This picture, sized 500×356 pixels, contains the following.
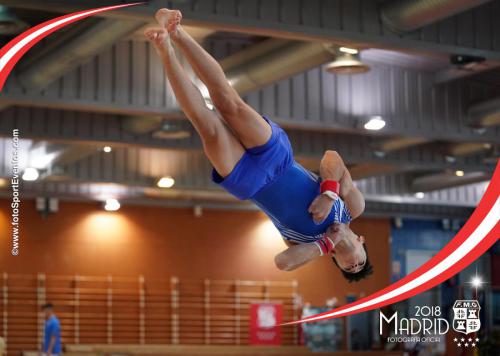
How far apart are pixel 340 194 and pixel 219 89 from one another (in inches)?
50.4

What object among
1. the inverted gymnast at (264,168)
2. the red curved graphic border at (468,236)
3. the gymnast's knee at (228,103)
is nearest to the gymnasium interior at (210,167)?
the red curved graphic border at (468,236)

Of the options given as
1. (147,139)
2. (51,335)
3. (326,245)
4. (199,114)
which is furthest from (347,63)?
(51,335)

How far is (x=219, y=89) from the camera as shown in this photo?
5.91 meters

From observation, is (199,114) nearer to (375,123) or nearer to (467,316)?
(375,123)

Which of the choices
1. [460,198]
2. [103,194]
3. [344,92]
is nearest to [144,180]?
[103,194]

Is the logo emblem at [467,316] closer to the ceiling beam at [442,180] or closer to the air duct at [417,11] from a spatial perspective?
the air duct at [417,11]

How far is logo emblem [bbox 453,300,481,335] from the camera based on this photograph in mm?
14016

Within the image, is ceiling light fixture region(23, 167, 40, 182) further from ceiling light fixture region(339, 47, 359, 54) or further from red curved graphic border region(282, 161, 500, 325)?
red curved graphic border region(282, 161, 500, 325)

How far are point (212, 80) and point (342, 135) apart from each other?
11.4 metres

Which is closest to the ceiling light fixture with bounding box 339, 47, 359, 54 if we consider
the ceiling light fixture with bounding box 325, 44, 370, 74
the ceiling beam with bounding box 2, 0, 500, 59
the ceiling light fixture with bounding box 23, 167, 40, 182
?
the ceiling light fixture with bounding box 325, 44, 370, 74


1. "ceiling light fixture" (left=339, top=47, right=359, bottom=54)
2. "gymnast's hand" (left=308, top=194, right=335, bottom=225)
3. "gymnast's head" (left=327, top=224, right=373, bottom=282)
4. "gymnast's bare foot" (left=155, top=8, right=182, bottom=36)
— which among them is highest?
"ceiling light fixture" (left=339, top=47, right=359, bottom=54)

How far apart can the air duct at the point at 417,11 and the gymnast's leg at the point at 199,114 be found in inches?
183

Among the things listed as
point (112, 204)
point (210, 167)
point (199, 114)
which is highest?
point (210, 167)

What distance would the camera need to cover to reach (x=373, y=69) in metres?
15.0
